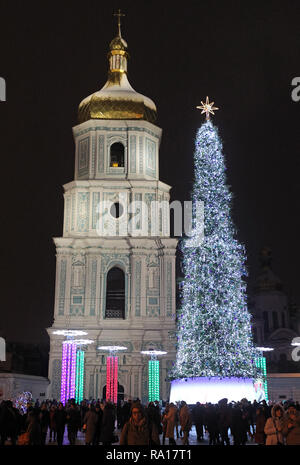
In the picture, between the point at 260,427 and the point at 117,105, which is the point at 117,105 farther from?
the point at 260,427

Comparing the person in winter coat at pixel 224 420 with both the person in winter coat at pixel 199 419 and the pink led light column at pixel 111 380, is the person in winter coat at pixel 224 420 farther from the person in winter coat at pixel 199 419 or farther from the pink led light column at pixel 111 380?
the pink led light column at pixel 111 380

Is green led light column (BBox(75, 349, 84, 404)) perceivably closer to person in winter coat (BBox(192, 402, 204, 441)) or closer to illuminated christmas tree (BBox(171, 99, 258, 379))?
illuminated christmas tree (BBox(171, 99, 258, 379))

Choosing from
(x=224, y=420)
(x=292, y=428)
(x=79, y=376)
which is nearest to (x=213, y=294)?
(x=224, y=420)

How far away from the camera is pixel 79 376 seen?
3123 cm

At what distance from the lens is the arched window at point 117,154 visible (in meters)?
37.4

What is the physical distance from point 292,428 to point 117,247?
86.2 ft

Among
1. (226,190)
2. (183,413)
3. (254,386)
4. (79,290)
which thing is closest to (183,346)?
(254,386)

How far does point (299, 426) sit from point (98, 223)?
88.4 feet

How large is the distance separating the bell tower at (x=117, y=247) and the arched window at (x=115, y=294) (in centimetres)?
6

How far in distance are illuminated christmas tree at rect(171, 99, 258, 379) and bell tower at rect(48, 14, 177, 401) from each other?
11.8m

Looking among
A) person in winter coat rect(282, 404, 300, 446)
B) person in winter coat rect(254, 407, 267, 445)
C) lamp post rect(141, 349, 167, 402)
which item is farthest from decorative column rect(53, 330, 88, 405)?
person in winter coat rect(282, 404, 300, 446)

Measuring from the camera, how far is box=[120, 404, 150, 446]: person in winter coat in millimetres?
7879

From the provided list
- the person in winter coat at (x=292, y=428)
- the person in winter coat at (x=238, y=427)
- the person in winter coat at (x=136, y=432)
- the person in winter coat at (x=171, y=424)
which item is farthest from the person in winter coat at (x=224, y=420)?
the person in winter coat at (x=136, y=432)

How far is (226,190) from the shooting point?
21641 mm
